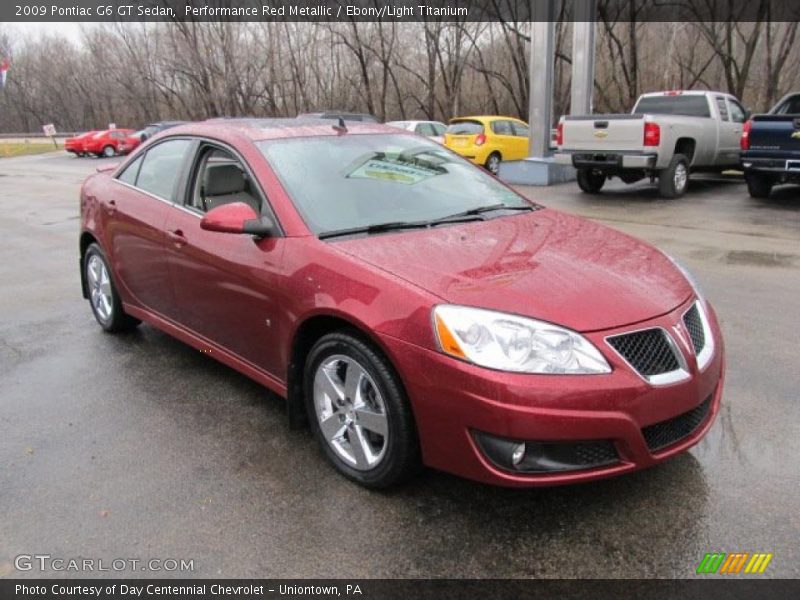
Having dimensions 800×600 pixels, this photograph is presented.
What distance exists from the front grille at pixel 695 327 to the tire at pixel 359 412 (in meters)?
1.23

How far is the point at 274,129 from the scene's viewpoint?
13.0 ft

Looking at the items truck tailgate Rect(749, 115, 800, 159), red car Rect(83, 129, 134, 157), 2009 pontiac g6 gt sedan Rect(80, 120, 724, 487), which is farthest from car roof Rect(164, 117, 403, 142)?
red car Rect(83, 129, 134, 157)

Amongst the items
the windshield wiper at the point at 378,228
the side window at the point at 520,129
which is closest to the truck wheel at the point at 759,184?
the side window at the point at 520,129

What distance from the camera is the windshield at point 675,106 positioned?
13.0 m

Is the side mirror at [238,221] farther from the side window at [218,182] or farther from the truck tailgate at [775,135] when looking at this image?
the truck tailgate at [775,135]

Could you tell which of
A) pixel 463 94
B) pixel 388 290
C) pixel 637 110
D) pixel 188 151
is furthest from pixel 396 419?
pixel 463 94

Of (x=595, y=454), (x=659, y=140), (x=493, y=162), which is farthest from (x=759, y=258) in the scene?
(x=493, y=162)

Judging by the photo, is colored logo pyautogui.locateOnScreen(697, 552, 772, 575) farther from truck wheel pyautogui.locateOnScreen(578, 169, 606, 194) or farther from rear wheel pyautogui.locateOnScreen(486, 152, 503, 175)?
rear wheel pyautogui.locateOnScreen(486, 152, 503, 175)

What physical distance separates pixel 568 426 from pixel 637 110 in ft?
40.3

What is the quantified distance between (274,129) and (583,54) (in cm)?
1298

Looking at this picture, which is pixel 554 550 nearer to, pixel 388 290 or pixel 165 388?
pixel 388 290

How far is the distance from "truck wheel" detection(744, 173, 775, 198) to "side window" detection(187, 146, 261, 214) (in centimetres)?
1050

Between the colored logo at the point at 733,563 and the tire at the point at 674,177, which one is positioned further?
the tire at the point at 674,177

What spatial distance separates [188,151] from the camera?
13.8 feet
